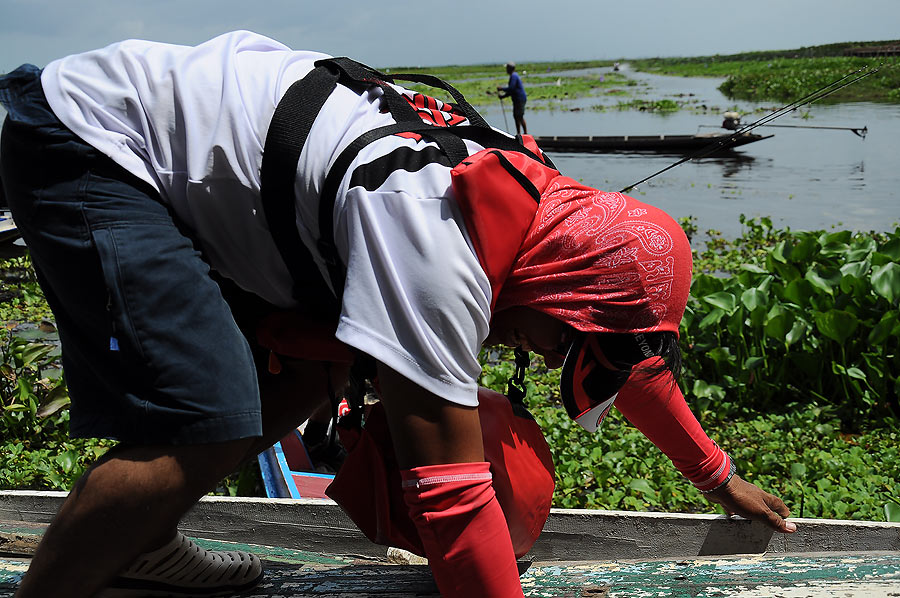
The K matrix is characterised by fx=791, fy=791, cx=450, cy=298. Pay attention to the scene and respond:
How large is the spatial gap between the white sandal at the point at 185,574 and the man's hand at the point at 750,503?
1039mm

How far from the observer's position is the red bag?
55.6 inches

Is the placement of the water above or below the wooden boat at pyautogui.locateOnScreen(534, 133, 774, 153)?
below

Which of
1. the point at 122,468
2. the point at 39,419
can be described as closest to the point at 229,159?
the point at 122,468

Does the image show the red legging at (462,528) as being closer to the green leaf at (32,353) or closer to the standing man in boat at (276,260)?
the standing man in boat at (276,260)

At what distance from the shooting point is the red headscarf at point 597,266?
1239 mm

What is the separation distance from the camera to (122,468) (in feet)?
3.84

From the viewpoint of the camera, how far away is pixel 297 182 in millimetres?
1195

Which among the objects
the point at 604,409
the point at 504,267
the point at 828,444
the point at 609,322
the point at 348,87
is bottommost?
the point at 828,444

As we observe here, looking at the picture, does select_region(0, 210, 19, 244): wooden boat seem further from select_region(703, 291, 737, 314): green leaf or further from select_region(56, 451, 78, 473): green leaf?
select_region(703, 291, 737, 314): green leaf

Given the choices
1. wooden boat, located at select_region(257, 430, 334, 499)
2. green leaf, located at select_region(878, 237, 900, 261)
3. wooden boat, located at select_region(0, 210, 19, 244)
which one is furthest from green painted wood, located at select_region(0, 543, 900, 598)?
wooden boat, located at select_region(0, 210, 19, 244)

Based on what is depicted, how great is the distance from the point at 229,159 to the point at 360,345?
0.37m

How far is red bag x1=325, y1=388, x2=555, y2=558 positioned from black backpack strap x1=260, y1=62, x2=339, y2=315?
36 cm

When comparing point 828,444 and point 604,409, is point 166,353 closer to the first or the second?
point 604,409

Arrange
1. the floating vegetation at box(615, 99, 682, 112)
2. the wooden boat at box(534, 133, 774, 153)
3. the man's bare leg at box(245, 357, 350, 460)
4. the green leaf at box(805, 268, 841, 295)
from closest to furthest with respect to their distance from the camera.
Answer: the man's bare leg at box(245, 357, 350, 460) < the green leaf at box(805, 268, 841, 295) < the wooden boat at box(534, 133, 774, 153) < the floating vegetation at box(615, 99, 682, 112)
